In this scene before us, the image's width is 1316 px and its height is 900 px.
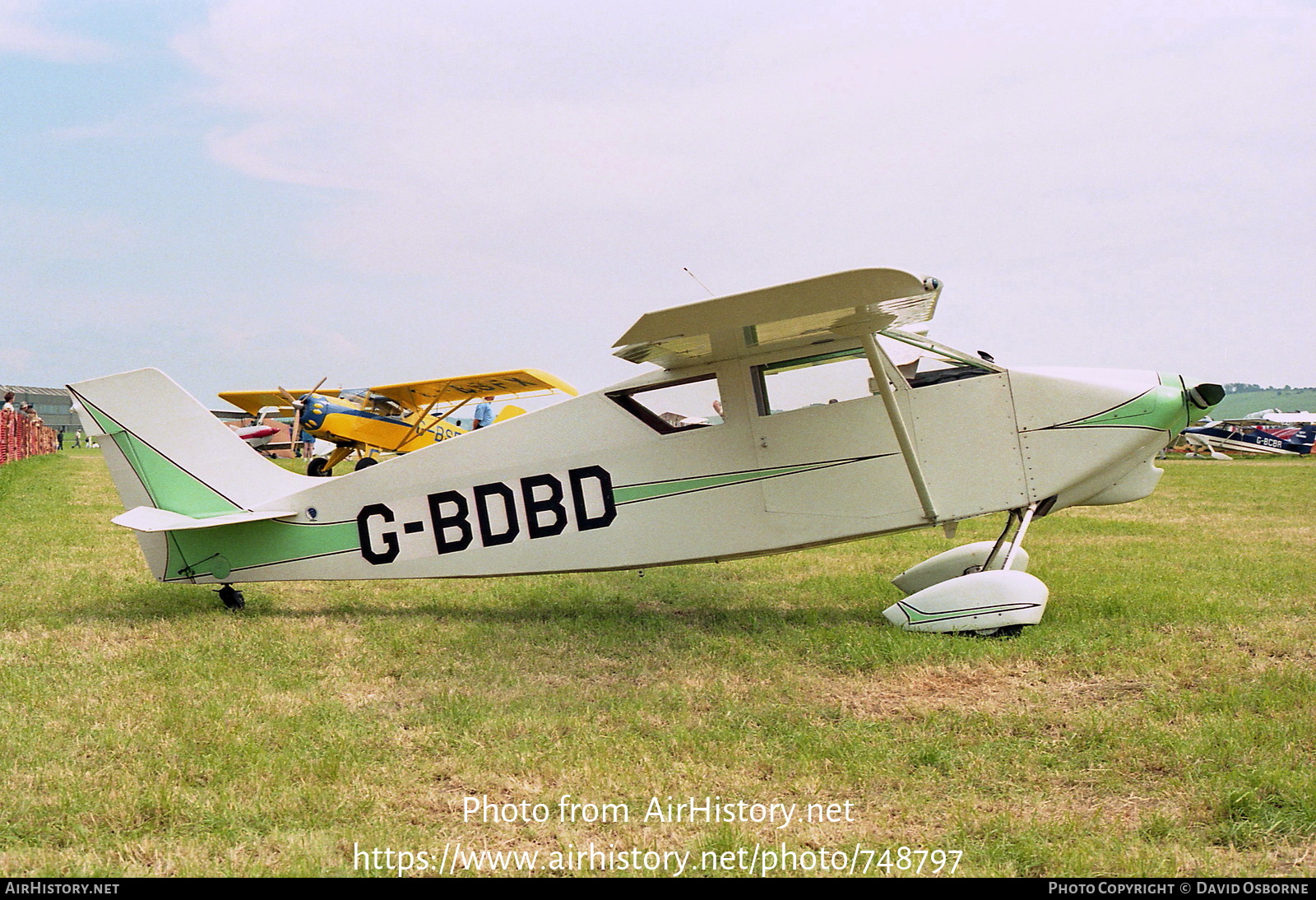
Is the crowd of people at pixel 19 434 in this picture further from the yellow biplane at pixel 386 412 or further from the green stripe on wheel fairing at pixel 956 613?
the green stripe on wheel fairing at pixel 956 613

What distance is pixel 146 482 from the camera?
6.87 metres

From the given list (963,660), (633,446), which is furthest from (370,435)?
(963,660)

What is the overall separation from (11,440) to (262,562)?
76.7ft

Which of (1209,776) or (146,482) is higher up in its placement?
(146,482)

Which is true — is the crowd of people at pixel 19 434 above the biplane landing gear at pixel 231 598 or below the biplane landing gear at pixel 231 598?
above

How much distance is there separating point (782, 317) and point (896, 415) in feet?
3.97

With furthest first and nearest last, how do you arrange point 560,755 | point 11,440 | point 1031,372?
point 11,440 < point 1031,372 < point 560,755

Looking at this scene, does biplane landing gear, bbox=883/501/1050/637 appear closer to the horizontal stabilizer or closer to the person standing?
the horizontal stabilizer

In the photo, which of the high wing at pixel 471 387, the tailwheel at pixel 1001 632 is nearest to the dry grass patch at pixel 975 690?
the tailwheel at pixel 1001 632

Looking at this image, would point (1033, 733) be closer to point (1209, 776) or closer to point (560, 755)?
point (1209, 776)

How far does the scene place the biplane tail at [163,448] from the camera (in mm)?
6852

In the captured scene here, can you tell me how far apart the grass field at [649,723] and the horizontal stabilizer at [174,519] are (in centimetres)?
70

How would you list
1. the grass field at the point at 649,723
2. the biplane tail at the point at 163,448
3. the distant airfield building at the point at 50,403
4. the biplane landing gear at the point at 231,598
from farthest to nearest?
the distant airfield building at the point at 50,403, the biplane landing gear at the point at 231,598, the biplane tail at the point at 163,448, the grass field at the point at 649,723

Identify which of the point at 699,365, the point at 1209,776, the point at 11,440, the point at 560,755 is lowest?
the point at 1209,776
